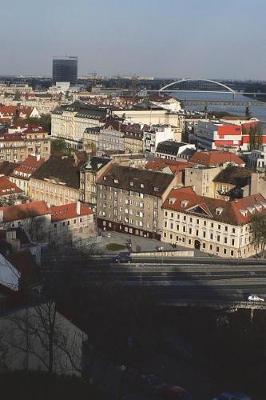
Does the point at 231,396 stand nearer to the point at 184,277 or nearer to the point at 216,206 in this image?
the point at 184,277

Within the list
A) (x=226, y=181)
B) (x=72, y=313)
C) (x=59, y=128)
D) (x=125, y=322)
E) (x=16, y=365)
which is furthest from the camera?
(x=59, y=128)

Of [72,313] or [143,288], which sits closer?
[72,313]

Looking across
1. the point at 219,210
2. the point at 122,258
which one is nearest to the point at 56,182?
the point at 219,210

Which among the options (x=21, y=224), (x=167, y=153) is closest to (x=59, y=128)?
(x=167, y=153)

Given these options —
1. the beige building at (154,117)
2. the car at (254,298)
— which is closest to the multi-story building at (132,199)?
the car at (254,298)

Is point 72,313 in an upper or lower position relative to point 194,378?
upper

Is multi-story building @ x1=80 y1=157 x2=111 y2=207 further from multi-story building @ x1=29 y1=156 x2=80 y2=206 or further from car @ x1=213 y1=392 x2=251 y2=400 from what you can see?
car @ x1=213 y1=392 x2=251 y2=400

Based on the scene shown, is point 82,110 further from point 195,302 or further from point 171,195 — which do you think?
point 195,302

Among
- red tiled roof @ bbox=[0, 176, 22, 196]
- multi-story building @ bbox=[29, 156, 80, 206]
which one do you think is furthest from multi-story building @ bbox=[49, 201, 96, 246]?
red tiled roof @ bbox=[0, 176, 22, 196]
